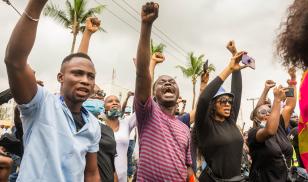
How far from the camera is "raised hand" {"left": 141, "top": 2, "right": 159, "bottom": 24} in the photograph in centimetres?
255

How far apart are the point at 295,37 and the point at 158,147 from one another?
1.82 meters

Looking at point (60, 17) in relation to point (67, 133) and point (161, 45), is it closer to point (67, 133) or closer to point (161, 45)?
point (161, 45)

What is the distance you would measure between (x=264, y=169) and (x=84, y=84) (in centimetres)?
250

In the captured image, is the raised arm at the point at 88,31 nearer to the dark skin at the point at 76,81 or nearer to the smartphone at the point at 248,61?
the dark skin at the point at 76,81

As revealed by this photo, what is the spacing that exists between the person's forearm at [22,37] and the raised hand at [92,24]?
5.59 ft

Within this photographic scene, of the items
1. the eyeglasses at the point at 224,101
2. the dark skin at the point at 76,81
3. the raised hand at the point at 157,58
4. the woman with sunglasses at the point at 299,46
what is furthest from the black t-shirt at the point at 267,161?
the woman with sunglasses at the point at 299,46

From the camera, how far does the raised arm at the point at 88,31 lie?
3.51 m

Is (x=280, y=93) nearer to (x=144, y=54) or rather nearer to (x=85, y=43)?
(x=144, y=54)

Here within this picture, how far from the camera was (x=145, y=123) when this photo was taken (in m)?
3.08

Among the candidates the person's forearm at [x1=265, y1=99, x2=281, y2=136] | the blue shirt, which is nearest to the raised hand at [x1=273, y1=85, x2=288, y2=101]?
the person's forearm at [x1=265, y1=99, x2=281, y2=136]

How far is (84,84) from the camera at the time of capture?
2.59 meters

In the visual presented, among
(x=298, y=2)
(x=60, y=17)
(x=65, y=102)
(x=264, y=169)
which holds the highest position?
(x=60, y=17)

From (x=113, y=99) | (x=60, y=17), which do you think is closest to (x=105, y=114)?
(x=113, y=99)

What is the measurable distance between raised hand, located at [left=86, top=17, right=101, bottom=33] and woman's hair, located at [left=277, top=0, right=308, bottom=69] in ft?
8.11
